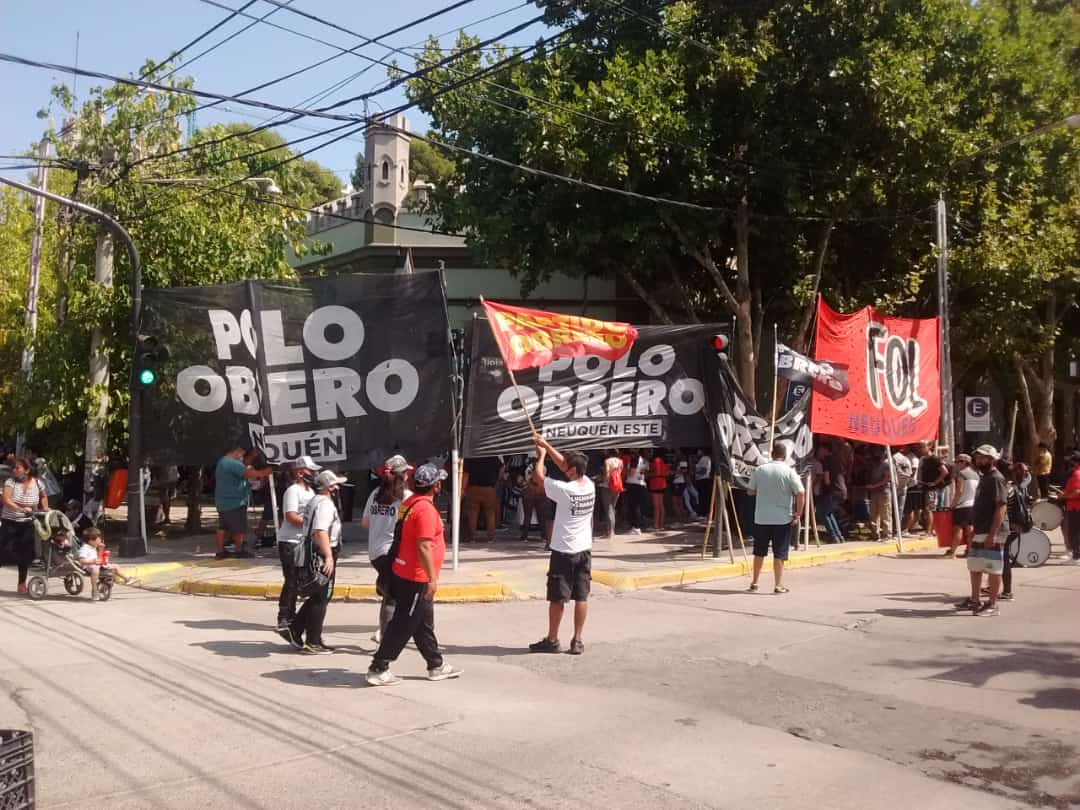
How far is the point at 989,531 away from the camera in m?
10.8

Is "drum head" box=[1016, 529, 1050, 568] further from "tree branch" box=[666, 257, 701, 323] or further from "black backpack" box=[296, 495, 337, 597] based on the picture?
"tree branch" box=[666, 257, 701, 323]

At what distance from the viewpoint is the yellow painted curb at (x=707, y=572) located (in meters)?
13.4

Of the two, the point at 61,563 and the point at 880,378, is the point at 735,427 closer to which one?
the point at 880,378

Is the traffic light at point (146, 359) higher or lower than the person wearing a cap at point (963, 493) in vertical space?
higher

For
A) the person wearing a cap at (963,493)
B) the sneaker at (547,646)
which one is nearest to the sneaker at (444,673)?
the sneaker at (547,646)

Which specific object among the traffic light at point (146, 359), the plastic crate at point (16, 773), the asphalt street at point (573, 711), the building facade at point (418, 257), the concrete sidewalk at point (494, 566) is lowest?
the asphalt street at point (573, 711)

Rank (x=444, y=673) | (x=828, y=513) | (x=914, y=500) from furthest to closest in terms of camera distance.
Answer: (x=914, y=500)
(x=828, y=513)
(x=444, y=673)

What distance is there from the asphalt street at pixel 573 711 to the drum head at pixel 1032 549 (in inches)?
50.6

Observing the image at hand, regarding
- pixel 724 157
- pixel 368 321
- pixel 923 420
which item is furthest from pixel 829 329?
pixel 368 321

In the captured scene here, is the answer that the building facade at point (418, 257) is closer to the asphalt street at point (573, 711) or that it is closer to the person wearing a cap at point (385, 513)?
the asphalt street at point (573, 711)

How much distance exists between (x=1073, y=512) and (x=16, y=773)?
15686 mm

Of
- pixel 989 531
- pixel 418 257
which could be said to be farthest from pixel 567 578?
pixel 418 257

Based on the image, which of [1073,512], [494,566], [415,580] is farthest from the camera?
[1073,512]

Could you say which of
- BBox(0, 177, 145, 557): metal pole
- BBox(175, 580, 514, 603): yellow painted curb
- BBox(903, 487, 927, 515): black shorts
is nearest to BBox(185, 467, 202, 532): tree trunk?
BBox(0, 177, 145, 557): metal pole
